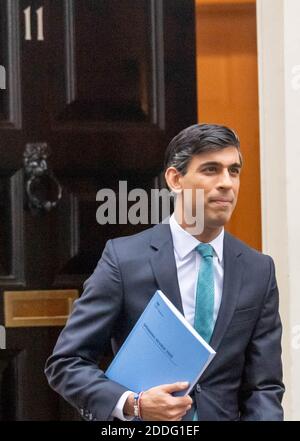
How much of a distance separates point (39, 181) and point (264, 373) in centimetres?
128

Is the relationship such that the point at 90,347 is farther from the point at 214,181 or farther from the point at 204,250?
the point at 214,181

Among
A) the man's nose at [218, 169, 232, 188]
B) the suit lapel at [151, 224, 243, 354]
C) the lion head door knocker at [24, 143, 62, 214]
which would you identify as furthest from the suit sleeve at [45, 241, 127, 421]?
the lion head door knocker at [24, 143, 62, 214]

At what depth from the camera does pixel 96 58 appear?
3.44m

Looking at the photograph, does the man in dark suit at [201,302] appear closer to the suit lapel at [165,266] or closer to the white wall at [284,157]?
the suit lapel at [165,266]

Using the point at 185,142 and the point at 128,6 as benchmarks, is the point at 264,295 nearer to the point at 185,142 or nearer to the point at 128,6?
the point at 185,142

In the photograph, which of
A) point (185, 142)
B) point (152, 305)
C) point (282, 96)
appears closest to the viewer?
point (152, 305)

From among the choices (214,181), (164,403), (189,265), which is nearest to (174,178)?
(214,181)

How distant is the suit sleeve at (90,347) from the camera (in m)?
2.39

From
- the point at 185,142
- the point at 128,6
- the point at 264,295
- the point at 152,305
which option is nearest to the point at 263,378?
the point at 264,295

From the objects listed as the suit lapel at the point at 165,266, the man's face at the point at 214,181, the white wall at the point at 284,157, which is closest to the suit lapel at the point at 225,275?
the suit lapel at the point at 165,266

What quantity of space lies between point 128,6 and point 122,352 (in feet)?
5.05

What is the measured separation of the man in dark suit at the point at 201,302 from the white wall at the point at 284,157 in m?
0.81

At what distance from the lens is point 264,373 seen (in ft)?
8.11

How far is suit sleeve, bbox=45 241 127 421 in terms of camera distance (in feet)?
7.83
